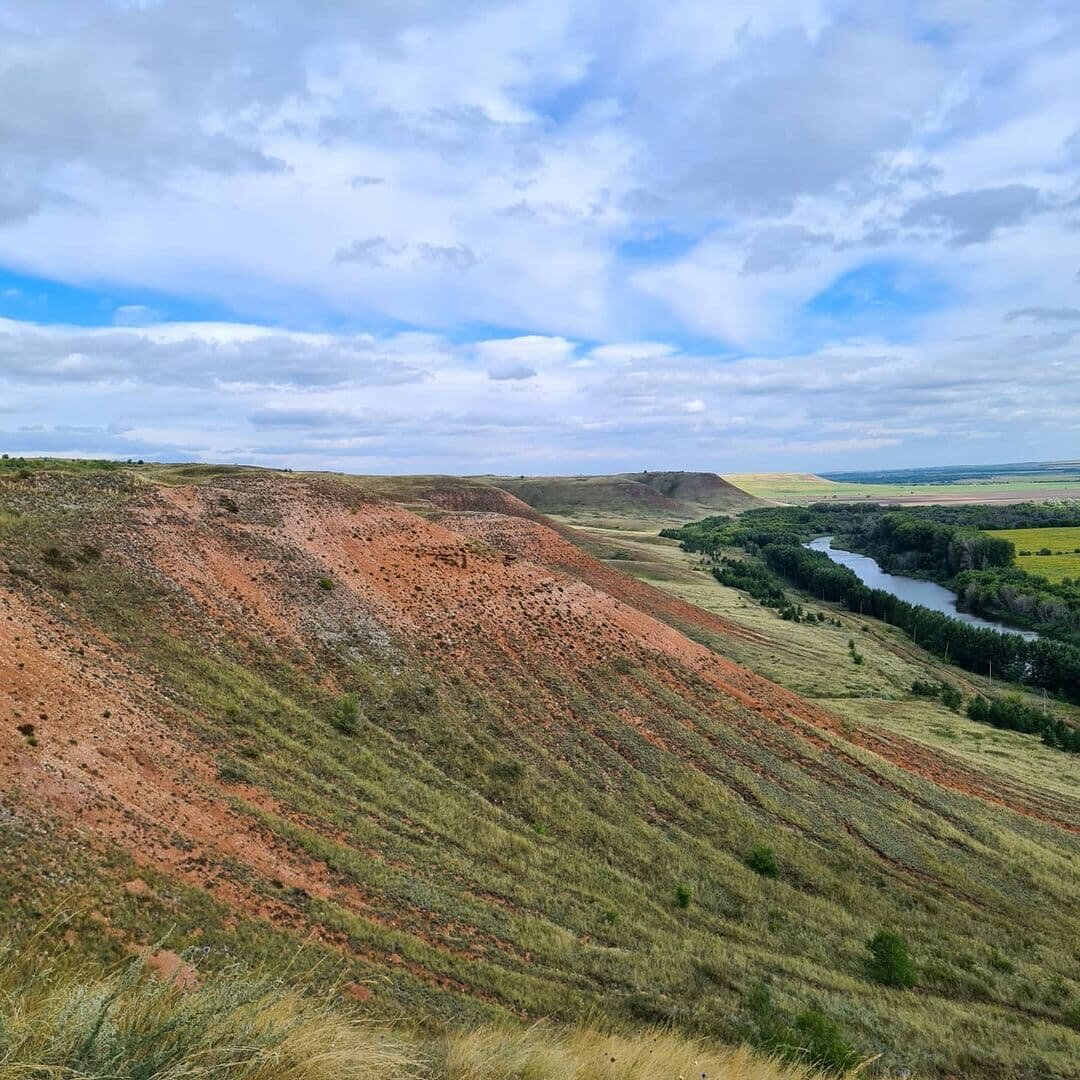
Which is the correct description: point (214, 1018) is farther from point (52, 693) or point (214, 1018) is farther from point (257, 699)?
point (257, 699)

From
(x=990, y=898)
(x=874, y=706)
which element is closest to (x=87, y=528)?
(x=990, y=898)

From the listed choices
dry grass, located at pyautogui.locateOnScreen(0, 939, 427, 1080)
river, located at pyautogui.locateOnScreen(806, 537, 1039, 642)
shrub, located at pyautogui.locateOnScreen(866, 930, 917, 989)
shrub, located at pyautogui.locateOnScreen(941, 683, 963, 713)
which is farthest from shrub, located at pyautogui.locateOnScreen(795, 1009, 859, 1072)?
river, located at pyautogui.locateOnScreen(806, 537, 1039, 642)

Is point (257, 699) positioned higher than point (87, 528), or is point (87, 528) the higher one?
point (87, 528)

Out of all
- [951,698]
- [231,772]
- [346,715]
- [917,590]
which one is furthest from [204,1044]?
[917,590]

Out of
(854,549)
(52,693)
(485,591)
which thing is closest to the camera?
(52,693)

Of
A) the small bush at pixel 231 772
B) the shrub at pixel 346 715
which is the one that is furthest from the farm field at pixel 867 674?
the small bush at pixel 231 772

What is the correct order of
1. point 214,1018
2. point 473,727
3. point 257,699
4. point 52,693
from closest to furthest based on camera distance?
point 214,1018 → point 52,693 → point 257,699 → point 473,727

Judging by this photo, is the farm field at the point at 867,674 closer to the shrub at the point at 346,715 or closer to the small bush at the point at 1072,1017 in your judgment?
the small bush at the point at 1072,1017

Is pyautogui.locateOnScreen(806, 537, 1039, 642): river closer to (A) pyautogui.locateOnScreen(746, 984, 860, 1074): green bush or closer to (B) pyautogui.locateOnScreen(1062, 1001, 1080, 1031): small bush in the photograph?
(B) pyautogui.locateOnScreen(1062, 1001, 1080, 1031): small bush

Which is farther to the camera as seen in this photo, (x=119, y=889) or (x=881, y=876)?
(x=881, y=876)
